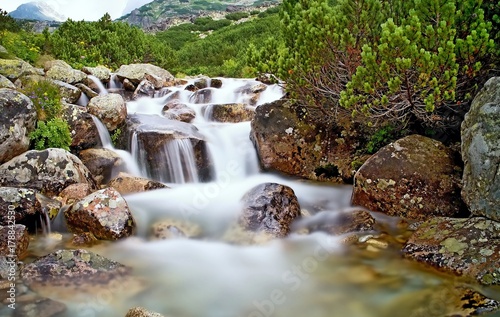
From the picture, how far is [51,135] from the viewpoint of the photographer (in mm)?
8312

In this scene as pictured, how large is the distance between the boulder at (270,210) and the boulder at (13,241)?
3.13 metres

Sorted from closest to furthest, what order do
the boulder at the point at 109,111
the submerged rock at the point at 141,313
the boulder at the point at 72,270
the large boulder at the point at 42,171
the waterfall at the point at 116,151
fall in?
the submerged rock at the point at 141,313, the boulder at the point at 72,270, the large boulder at the point at 42,171, the waterfall at the point at 116,151, the boulder at the point at 109,111

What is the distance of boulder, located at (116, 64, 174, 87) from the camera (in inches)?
635

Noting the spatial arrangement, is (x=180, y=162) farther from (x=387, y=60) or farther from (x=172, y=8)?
A: (x=172, y=8)

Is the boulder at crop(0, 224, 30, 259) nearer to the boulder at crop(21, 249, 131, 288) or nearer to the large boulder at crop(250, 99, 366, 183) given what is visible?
the boulder at crop(21, 249, 131, 288)

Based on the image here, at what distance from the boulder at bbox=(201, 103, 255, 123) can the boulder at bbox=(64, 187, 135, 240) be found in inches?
262

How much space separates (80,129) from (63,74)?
17.6ft

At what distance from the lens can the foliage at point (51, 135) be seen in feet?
26.9

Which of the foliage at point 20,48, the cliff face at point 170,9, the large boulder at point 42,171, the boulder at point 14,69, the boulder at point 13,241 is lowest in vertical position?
the boulder at point 13,241

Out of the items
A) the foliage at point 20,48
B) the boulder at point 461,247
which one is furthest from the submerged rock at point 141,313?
the foliage at point 20,48

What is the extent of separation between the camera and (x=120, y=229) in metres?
6.04

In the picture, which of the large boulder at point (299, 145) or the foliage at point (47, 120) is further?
the large boulder at point (299, 145)

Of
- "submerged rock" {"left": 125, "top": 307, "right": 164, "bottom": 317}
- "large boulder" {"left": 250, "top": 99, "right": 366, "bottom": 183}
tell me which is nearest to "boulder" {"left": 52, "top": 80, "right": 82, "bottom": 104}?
"large boulder" {"left": 250, "top": 99, "right": 366, "bottom": 183}

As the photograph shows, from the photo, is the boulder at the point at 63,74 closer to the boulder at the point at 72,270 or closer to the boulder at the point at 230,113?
the boulder at the point at 230,113
